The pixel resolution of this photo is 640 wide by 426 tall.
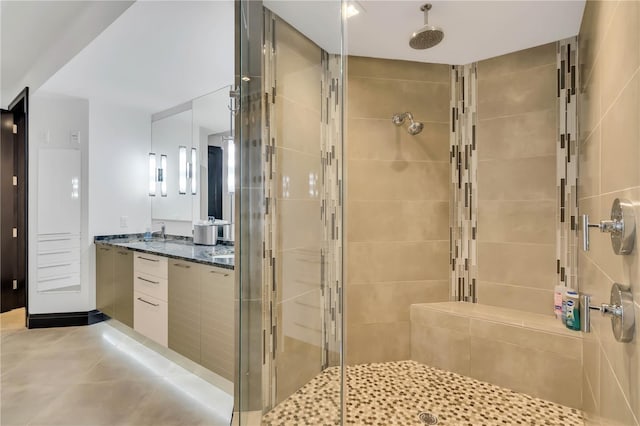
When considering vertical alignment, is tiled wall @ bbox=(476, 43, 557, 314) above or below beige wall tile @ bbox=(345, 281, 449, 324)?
above

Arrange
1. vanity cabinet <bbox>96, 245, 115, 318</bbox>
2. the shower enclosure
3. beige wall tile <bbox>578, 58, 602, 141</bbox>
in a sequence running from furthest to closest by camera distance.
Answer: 1. vanity cabinet <bbox>96, 245, 115, 318</bbox>
2. the shower enclosure
3. beige wall tile <bbox>578, 58, 602, 141</bbox>

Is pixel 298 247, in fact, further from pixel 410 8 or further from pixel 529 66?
pixel 529 66

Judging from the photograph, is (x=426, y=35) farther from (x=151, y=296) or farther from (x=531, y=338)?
(x=151, y=296)

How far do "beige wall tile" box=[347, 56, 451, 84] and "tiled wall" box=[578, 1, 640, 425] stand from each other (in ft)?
2.71

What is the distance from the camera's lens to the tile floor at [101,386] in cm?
183

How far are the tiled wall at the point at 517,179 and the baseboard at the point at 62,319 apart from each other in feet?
11.8

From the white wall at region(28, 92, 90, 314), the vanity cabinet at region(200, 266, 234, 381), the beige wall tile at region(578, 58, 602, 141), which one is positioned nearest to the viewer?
the beige wall tile at region(578, 58, 602, 141)

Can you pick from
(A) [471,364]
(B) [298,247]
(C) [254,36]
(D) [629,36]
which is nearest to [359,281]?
(B) [298,247]

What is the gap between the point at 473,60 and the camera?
2.29m

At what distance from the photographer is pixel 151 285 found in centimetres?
255

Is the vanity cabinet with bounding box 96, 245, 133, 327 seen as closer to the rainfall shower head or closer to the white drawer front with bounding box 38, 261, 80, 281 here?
the white drawer front with bounding box 38, 261, 80, 281

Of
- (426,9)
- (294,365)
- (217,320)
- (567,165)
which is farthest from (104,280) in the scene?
(567,165)

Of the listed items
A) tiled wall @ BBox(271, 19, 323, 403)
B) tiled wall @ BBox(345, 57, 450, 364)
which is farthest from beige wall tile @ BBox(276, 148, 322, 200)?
tiled wall @ BBox(345, 57, 450, 364)

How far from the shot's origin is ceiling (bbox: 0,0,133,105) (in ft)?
6.89
